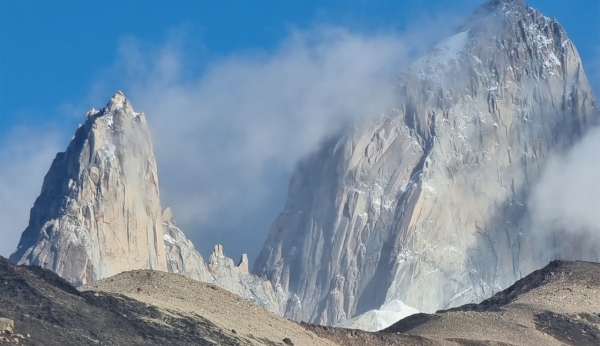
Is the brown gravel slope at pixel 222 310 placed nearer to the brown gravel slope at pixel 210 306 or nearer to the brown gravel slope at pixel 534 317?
the brown gravel slope at pixel 210 306

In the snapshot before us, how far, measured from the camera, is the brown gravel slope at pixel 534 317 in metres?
73.1

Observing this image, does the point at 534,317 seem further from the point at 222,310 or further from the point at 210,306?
the point at 210,306

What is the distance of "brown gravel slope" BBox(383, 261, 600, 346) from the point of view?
240 ft

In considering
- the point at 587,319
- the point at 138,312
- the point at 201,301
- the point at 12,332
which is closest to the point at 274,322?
the point at 201,301

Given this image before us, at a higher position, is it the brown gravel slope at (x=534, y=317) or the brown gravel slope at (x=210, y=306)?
the brown gravel slope at (x=534, y=317)

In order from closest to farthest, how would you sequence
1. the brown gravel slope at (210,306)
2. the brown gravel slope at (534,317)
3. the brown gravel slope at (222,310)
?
1. the brown gravel slope at (210,306)
2. the brown gravel slope at (222,310)
3. the brown gravel slope at (534,317)

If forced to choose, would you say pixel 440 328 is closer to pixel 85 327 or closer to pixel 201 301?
pixel 201 301

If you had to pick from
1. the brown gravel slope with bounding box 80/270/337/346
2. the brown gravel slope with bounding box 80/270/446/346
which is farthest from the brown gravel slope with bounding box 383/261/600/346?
the brown gravel slope with bounding box 80/270/337/346

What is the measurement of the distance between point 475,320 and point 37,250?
131174 millimetres

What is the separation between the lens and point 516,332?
73.9 meters

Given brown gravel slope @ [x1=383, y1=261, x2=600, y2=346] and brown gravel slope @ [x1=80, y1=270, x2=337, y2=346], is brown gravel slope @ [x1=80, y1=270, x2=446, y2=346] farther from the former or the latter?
brown gravel slope @ [x1=383, y1=261, x2=600, y2=346]

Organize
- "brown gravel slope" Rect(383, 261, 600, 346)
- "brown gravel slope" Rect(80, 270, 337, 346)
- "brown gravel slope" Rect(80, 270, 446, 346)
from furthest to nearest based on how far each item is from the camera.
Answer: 1. "brown gravel slope" Rect(383, 261, 600, 346)
2. "brown gravel slope" Rect(80, 270, 446, 346)
3. "brown gravel slope" Rect(80, 270, 337, 346)

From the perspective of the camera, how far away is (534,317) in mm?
78562

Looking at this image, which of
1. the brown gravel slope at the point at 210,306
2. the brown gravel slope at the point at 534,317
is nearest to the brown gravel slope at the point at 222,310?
the brown gravel slope at the point at 210,306
